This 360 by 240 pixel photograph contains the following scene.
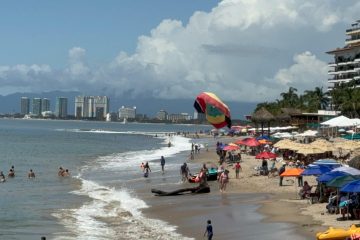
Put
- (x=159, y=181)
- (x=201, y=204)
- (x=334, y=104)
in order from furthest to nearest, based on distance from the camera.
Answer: (x=334, y=104), (x=159, y=181), (x=201, y=204)

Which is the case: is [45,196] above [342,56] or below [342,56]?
below

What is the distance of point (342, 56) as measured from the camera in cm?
10881

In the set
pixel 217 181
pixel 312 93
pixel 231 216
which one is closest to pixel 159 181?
pixel 217 181

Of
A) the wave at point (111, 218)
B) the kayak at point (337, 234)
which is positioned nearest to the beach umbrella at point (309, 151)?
the wave at point (111, 218)

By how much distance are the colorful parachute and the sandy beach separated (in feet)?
12.2

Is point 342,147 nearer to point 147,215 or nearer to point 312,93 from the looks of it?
point 147,215

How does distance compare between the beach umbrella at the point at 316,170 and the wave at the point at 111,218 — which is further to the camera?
the beach umbrella at the point at 316,170

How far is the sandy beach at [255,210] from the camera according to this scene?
19.6 m

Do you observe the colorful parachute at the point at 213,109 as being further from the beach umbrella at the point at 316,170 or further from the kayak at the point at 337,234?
the kayak at the point at 337,234

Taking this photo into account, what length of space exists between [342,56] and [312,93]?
883 cm

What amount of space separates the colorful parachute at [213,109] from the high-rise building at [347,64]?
247 ft

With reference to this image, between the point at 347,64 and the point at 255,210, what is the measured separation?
287 feet

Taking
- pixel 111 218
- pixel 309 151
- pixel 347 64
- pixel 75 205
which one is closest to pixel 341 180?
pixel 111 218

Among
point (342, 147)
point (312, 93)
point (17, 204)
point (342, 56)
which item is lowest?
point (17, 204)
